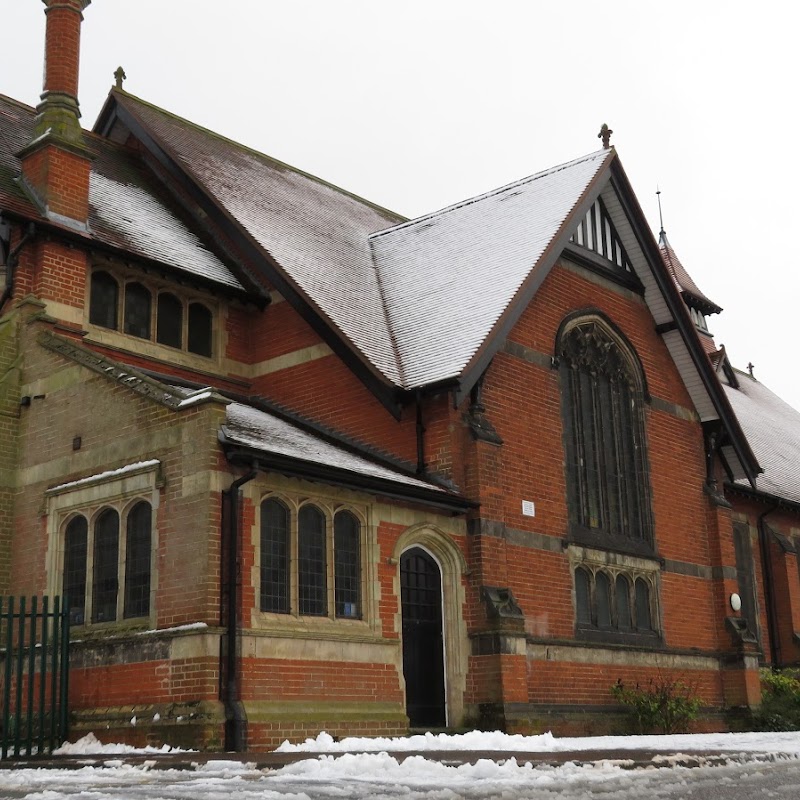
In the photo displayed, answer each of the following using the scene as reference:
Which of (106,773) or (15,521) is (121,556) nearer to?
(15,521)

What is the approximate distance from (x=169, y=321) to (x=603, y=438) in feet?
29.2

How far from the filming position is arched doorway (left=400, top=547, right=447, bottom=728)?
1872 cm

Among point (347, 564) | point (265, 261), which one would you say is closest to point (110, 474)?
point (347, 564)

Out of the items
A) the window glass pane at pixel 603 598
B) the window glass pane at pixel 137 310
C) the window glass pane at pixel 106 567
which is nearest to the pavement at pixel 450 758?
the window glass pane at pixel 106 567

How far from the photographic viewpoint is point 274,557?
16.5 meters

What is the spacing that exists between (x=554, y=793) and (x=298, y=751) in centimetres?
595

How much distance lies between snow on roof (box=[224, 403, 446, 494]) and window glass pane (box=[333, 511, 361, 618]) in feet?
2.82

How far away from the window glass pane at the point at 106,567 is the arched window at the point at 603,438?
8830 mm

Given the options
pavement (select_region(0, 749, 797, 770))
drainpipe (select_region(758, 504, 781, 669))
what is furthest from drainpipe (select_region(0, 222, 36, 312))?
drainpipe (select_region(758, 504, 781, 669))

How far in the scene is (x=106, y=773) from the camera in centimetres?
1159

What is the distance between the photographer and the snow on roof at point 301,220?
2175 centimetres

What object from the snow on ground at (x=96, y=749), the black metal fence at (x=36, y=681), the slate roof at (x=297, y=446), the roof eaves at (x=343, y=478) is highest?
the slate roof at (x=297, y=446)

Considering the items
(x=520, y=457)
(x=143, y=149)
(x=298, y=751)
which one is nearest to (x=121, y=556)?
(x=298, y=751)

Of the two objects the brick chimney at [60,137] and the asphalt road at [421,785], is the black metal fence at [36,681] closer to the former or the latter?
the asphalt road at [421,785]
